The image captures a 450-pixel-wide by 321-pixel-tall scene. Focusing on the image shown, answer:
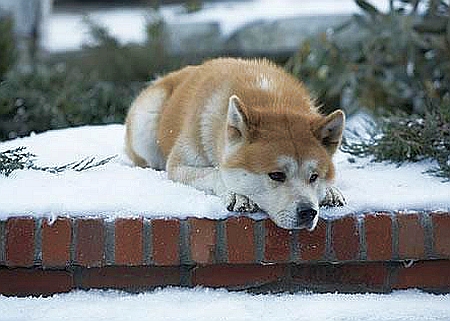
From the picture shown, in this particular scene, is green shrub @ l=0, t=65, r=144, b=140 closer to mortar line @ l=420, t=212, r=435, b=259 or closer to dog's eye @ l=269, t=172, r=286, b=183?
dog's eye @ l=269, t=172, r=286, b=183

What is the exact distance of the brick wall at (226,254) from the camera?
2.74 meters

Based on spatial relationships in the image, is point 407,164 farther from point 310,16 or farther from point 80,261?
point 310,16

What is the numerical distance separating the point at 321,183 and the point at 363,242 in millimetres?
235

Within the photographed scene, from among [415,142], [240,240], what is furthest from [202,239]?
Answer: [415,142]

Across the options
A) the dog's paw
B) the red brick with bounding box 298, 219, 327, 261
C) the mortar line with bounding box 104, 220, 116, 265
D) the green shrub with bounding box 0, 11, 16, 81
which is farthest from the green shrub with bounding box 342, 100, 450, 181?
the green shrub with bounding box 0, 11, 16, 81

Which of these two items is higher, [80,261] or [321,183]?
[321,183]

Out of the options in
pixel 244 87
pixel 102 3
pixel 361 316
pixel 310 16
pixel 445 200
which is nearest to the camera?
pixel 361 316

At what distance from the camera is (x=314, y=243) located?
279cm

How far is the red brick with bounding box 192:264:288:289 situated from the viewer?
283cm

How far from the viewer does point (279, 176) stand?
2.77 m

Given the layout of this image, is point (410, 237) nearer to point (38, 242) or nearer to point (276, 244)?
point (276, 244)

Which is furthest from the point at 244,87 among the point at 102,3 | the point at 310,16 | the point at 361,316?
the point at 102,3

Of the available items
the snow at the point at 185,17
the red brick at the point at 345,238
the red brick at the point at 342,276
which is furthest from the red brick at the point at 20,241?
the snow at the point at 185,17

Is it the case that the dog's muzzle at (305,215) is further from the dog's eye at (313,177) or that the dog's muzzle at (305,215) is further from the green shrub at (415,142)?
the green shrub at (415,142)
